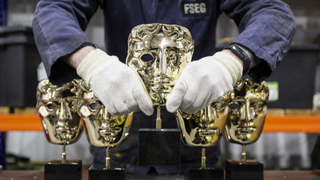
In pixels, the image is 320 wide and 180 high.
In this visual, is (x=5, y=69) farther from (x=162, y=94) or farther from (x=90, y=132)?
(x=162, y=94)

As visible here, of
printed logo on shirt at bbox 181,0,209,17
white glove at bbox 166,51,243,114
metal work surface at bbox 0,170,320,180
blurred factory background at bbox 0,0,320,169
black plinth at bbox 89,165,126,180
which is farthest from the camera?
blurred factory background at bbox 0,0,320,169

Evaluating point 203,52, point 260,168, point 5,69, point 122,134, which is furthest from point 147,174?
point 5,69

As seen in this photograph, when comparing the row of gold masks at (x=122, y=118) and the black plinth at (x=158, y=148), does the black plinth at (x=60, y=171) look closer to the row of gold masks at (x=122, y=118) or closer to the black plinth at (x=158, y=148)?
the row of gold masks at (x=122, y=118)

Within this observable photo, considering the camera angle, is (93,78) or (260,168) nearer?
(93,78)

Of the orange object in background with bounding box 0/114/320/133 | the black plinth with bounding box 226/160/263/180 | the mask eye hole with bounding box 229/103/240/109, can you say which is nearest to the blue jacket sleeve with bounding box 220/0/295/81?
the mask eye hole with bounding box 229/103/240/109

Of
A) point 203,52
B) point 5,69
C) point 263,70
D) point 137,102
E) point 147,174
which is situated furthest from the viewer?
point 5,69

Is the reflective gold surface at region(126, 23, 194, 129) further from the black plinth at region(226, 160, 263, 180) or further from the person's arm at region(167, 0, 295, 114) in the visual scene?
the black plinth at region(226, 160, 263, 180)

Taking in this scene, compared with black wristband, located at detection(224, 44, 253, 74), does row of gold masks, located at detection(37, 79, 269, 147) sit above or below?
below

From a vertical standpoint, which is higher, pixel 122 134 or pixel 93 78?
pixel 93 78

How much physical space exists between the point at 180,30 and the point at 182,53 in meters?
0.05

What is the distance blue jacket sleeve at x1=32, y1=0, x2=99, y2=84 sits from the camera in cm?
62

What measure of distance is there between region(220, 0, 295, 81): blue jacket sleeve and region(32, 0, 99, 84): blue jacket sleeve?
38 centimetres

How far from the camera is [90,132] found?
2.28 ft

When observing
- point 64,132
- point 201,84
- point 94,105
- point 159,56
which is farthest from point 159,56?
point 64,132
